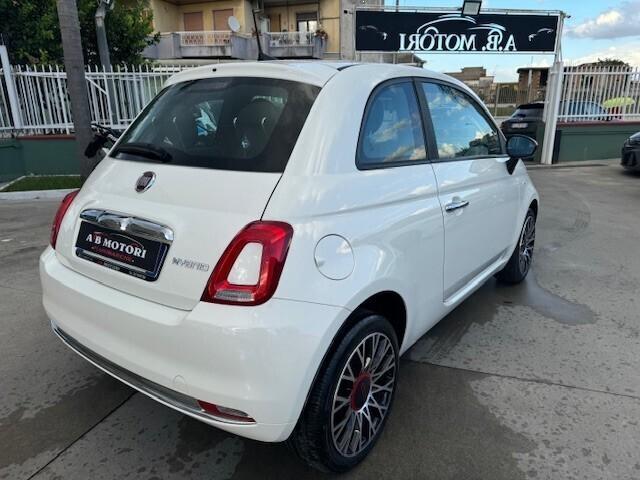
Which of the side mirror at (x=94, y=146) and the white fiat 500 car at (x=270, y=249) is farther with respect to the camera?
the side mirror at (x=94, y=146)

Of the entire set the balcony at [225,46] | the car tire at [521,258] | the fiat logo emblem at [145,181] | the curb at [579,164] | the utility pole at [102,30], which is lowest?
the curb at [579,164]

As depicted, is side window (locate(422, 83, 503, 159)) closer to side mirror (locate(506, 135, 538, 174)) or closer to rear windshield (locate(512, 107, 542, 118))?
side mirror (locate(506, 135, 538, 174))

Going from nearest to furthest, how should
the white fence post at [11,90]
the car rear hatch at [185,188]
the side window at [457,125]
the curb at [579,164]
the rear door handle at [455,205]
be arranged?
the car rear hatch at [185,188] → the rear door handle at [455,205] → the side window at [457,125] → the white fence post at [11,90] → the curb at [579,164]

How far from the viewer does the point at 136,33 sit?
13.3m

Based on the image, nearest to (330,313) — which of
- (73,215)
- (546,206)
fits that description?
(73,215)

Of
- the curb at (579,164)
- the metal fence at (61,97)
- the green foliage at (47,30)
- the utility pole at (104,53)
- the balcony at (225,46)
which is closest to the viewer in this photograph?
the metal fence at (61,97)

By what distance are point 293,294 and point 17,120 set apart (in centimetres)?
971

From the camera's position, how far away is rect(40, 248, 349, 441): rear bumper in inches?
67.7

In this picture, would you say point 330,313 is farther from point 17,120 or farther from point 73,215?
point 17,120

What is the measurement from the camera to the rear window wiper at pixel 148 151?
224 cm

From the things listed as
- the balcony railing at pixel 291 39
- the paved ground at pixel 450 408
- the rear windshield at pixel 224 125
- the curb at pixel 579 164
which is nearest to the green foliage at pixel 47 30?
the paved ground at pixel 450 408

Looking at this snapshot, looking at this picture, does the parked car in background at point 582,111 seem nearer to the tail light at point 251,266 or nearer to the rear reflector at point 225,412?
the tail light at point 251,266

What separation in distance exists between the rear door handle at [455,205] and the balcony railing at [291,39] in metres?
26.5

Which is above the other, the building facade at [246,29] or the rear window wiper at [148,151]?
the building facade at [246,29]
